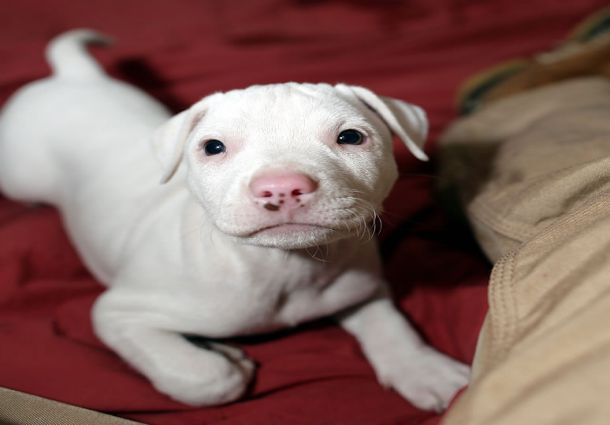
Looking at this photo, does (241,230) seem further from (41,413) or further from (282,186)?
(41,413)

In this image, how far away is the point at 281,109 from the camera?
52.2 inches

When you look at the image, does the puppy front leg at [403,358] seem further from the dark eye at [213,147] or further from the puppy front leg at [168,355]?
the dark eye at [213,147]

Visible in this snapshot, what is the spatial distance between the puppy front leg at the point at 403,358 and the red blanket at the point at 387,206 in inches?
1.4

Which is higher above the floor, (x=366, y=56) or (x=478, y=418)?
(x=478, y=418)

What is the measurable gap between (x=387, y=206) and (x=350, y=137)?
31.9 inches

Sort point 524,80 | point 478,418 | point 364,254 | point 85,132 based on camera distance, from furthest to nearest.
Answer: point 524,80 < point 85,132 < point 364,254 < point 478,418

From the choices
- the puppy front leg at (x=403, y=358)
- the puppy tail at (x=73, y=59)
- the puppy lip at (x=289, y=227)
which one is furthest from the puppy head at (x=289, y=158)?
→ the puppy tail at (x=73, y=59)

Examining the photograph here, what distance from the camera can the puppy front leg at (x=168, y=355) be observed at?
1.46 m

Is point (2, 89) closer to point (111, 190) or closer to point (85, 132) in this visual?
point (85, 132)

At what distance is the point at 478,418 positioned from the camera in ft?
2.97

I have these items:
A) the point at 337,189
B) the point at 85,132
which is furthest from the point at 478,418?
the point at 85,132

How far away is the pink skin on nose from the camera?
114cm

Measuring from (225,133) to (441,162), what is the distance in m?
1.08

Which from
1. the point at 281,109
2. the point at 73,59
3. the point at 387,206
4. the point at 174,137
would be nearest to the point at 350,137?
the point at 281,109
